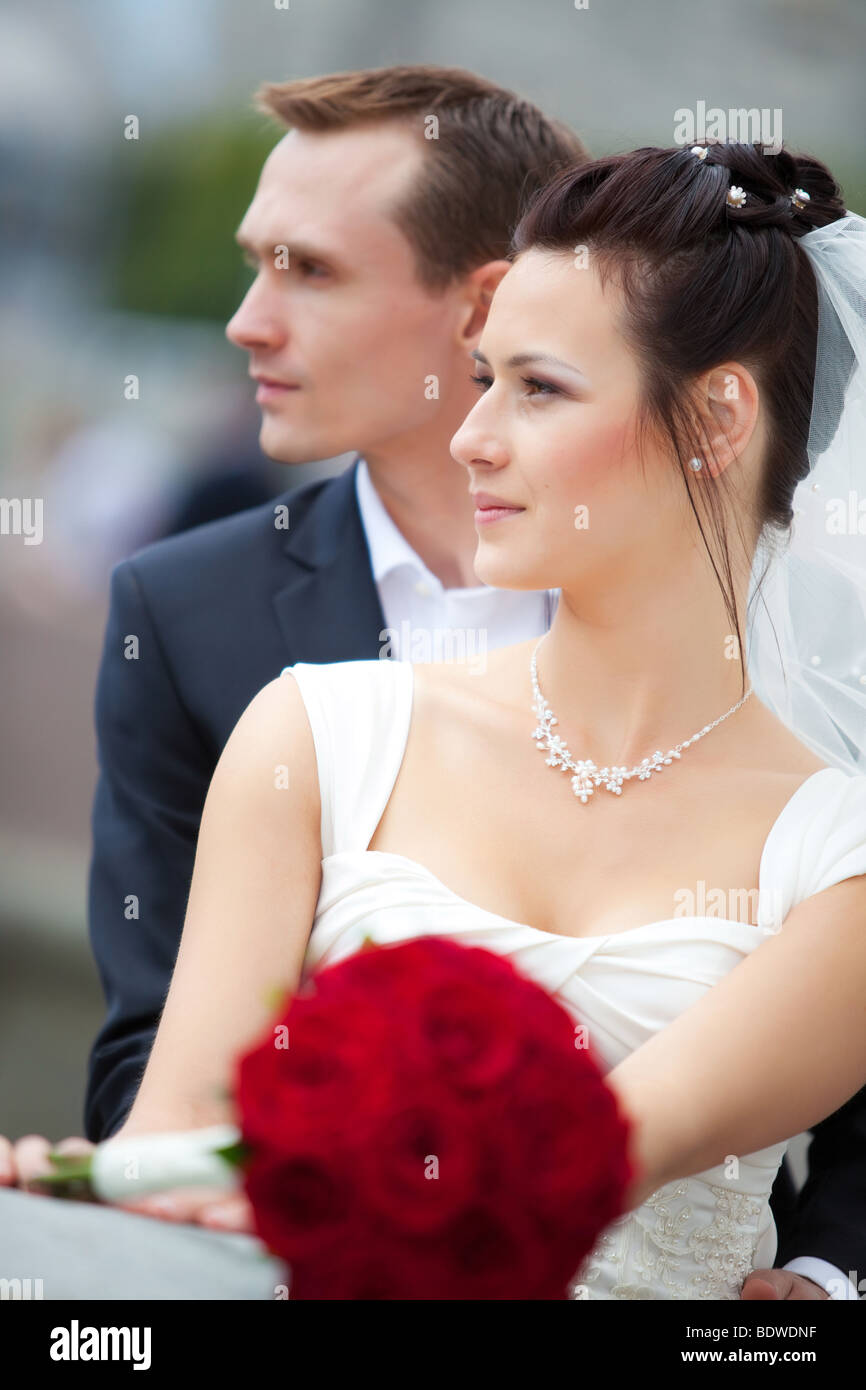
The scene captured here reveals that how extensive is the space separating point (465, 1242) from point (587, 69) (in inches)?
315

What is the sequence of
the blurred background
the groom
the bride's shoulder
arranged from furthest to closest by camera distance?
the blurred background
the groom
the bride's shoulder

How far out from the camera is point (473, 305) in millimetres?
3246

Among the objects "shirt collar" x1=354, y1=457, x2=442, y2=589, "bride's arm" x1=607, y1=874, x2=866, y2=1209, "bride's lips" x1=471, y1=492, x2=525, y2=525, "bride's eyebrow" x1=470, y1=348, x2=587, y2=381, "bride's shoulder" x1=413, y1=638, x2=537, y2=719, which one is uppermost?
"bride's eyebrow" x1=470, y1=348, x2=587, y2=381

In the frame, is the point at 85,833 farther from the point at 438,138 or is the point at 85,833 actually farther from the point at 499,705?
the point at 499,705

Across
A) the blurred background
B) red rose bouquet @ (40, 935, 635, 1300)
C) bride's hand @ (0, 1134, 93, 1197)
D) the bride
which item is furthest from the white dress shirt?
the blurred background

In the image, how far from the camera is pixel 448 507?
322cm

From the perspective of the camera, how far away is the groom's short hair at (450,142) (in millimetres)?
3180

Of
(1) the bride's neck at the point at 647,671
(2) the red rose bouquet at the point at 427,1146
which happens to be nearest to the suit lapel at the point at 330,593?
(1) the bride's neck at the point at 647,671

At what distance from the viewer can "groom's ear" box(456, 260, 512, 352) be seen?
3.23 meters

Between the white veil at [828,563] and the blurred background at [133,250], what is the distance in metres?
4.07

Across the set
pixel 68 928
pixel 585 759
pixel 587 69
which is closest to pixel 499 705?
pixel 585 759

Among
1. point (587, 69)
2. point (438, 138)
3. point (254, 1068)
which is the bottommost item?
point (254, 1068)

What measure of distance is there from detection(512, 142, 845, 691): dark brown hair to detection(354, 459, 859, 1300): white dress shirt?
0.97 m

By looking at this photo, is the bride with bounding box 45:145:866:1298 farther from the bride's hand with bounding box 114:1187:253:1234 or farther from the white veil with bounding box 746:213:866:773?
the bride's hand with bounding box 114:1187:253:1234
